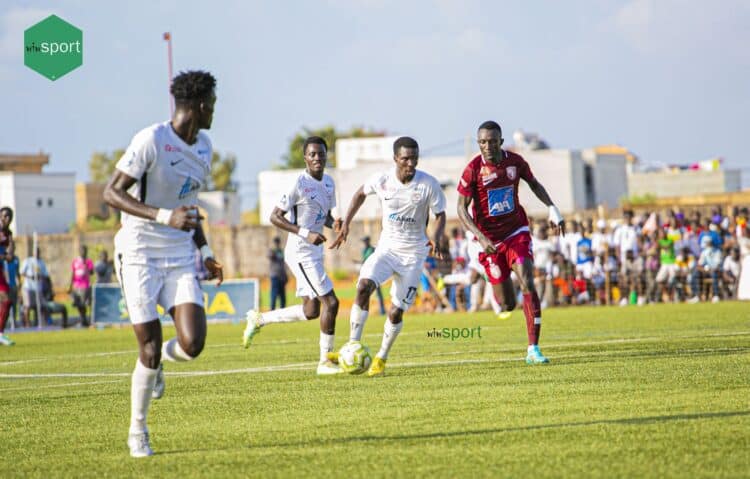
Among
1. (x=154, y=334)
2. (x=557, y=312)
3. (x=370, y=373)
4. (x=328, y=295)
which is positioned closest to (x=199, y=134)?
(x=154, y=334)

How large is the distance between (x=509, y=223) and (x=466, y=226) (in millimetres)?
653

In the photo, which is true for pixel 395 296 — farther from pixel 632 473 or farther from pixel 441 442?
pixel 632 473

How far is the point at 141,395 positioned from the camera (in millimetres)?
7648

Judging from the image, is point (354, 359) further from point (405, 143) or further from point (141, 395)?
point (141, 395)

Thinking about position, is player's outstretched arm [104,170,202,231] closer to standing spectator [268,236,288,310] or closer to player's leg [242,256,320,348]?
player's leg [242,256,320,348]

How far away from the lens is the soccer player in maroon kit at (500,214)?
13.1 m

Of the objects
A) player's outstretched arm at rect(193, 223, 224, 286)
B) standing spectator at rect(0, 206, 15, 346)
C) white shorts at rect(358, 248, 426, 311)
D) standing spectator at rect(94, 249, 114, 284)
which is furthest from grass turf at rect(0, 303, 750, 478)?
standing spectator at rect(94, 249, 114, 284)

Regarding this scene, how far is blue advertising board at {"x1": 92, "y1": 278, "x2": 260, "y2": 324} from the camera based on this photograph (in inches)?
1178

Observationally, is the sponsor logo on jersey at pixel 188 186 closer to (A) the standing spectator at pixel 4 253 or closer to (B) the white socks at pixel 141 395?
(B) the white socks at pixel 141 395

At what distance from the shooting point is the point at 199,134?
817 cm

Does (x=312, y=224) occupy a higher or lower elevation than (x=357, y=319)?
higher

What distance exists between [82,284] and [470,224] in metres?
21.7

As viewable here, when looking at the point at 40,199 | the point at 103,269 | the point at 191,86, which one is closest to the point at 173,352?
the point at 191,86

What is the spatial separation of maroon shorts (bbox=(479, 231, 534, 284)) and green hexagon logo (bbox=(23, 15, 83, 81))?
8.41m
